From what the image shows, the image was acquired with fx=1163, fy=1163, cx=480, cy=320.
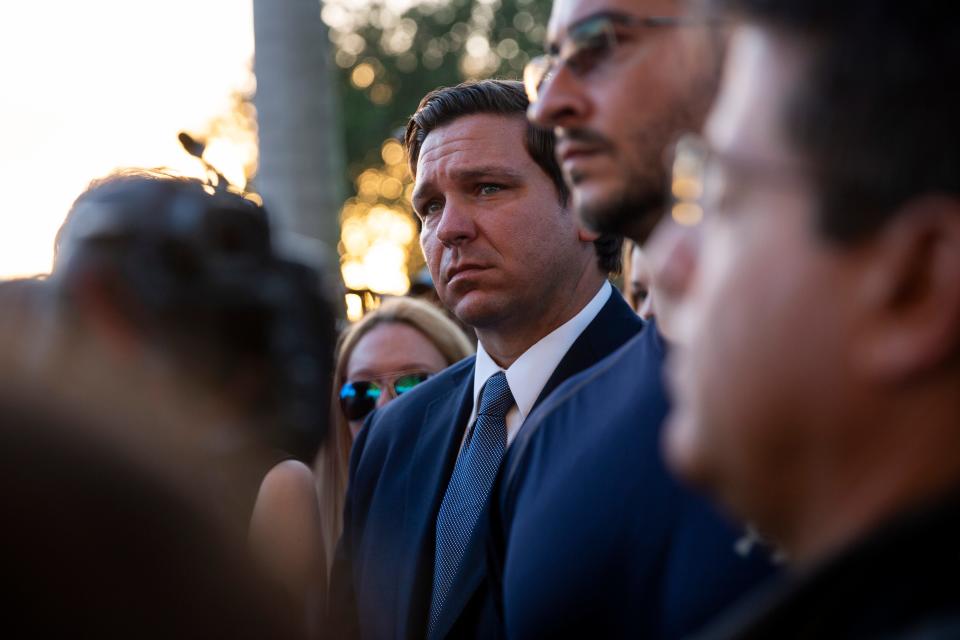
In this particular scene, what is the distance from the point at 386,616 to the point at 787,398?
7.21ft

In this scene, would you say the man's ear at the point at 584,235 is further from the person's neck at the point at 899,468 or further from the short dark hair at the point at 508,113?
the person's neck at the point at 899,468

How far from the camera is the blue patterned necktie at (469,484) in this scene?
307cm

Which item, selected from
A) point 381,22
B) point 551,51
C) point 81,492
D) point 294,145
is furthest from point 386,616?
point 381,22

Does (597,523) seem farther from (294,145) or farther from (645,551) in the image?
(294,145)

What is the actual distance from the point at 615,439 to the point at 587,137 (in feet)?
1.97

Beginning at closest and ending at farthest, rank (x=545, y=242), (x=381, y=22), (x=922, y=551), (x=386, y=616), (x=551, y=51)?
(x=922, y=551) → (x=551, y=51) → (x=386, y=616) → (x=545, y=242) → (x=381, y=22)

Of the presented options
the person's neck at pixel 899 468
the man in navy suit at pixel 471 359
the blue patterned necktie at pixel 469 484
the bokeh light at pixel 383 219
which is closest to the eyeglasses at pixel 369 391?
the man in navy suit at pixel 471 359

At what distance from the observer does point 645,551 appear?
2109mm

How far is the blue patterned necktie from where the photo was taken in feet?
10.1

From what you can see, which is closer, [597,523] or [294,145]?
[597,523]

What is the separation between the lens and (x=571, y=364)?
3.33 meters

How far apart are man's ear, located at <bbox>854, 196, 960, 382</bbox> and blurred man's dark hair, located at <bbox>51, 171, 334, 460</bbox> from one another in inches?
31.3

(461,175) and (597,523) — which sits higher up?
(461,175)

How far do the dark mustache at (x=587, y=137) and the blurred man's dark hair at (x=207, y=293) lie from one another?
2.63ft
